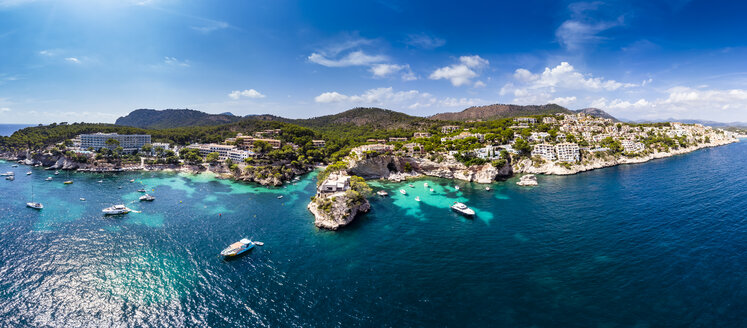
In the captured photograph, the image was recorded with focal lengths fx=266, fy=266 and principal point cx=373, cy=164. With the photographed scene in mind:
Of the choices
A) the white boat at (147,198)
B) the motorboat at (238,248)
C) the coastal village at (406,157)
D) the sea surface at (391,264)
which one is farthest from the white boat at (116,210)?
the motorboat at (238,248)

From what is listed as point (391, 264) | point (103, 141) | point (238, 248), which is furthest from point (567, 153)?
point (103, 141)

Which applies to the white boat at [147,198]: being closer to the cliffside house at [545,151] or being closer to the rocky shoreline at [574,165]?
the rocky shoreline at [574,165]

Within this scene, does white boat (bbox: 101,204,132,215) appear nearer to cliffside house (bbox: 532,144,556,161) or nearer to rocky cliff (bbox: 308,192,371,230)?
rocky cliff (bbox: 308,192,371,230)

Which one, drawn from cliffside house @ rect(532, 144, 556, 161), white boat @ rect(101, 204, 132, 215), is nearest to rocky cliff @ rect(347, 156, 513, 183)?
cliffside house @ rect(532, 144, 556, 161)

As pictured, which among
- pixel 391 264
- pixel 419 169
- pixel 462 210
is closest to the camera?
pixel 391 264

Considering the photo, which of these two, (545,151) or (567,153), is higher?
(545,151)

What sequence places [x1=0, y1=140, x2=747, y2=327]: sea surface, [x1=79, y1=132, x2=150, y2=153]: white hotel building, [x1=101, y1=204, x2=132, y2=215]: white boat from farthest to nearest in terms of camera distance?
[x1=79, y1=132, x2=150, y2=153]: white hotel building
[x1=101, y1=204, x2=132, y2=215]: white boat
[x1=0, y1=140, x2=747, y2=327]: sea surface

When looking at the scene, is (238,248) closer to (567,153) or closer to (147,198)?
(147,198)

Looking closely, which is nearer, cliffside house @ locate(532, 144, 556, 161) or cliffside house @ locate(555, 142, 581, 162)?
cliffside house @ locate(555, 142, 581, 162)
